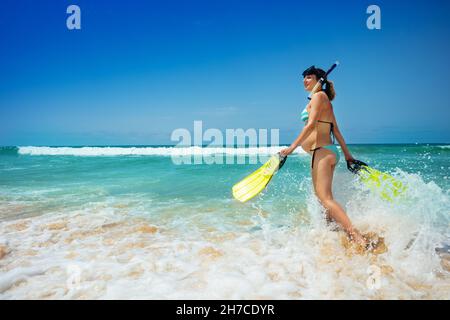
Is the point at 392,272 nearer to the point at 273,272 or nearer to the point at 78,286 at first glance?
the point at 273,272

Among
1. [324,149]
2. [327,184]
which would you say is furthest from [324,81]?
[327,184]

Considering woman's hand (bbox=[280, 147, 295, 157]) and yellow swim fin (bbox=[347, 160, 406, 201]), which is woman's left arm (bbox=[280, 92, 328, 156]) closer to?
woman's hand (bbox=[280, 147, 295, 157])

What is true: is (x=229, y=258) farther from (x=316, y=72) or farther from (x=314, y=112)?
(x=316, y=72)

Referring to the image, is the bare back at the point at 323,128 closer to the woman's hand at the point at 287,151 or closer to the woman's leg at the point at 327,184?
the woman's leg at the point at 327,184

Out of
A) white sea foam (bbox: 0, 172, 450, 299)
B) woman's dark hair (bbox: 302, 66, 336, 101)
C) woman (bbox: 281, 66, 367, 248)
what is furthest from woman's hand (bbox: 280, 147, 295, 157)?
white sea foam (bbox: 0, 172, 450, 299)

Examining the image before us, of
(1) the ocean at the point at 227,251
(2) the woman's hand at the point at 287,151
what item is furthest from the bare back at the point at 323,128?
(1) the ocean at the point at 227,251

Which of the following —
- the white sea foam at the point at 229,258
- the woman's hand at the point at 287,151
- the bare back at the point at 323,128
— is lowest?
the white sea foam at the point at 229,258

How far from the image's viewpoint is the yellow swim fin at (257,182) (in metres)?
4.45

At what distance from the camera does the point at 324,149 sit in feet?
12.8

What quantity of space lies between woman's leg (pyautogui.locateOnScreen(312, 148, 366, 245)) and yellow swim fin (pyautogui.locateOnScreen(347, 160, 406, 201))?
658 mm

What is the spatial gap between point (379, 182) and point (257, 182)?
1.75 meters

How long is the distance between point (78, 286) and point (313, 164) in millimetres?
3057

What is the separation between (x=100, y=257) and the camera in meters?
3.82

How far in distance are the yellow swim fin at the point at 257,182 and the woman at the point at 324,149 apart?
1.56ft
